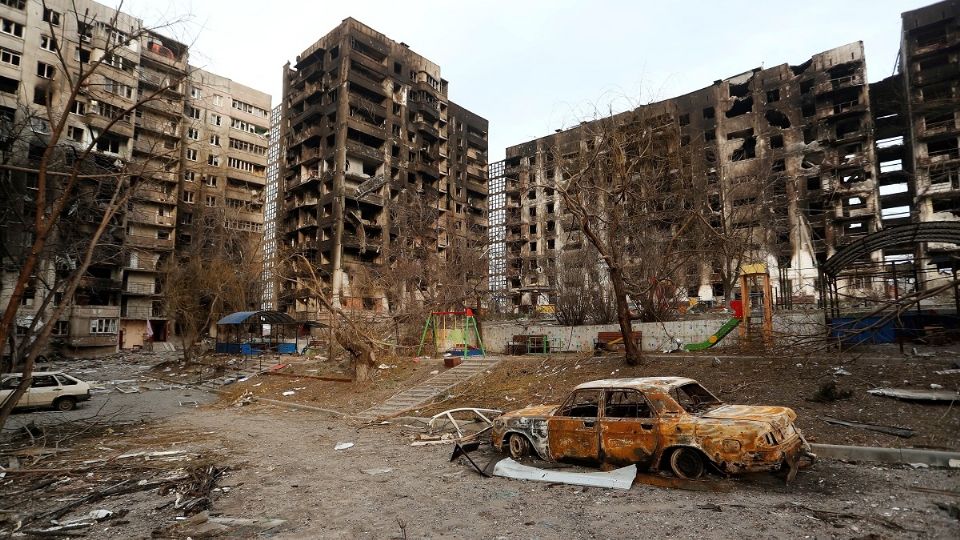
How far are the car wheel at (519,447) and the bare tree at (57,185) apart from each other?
685cm

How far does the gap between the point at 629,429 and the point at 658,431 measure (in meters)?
0.43

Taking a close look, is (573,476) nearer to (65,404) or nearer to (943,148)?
(65,404)

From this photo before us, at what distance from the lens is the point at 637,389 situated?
7340 millimetres

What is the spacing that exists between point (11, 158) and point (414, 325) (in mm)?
20163

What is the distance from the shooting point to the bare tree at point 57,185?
19.5 feet

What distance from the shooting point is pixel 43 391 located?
16.7 meters

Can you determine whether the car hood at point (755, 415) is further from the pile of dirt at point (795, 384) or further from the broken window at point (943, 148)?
the broken window at point (943, 148)

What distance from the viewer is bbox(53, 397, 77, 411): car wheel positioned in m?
17.0

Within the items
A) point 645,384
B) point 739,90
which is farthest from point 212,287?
point 739,90

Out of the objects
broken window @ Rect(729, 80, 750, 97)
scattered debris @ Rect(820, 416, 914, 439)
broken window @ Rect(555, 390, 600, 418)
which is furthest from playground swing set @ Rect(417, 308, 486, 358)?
broken window @ Rect(729, 80, 750, 97)

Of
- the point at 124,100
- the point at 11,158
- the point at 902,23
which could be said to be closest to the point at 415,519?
the point at 11,158

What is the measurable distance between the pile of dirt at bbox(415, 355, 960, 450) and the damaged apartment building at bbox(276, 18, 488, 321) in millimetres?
31066

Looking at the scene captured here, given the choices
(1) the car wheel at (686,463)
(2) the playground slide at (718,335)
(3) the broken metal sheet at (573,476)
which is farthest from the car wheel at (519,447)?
(2) the playground slide at (718,335)

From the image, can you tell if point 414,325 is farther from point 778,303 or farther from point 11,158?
point 11,158
